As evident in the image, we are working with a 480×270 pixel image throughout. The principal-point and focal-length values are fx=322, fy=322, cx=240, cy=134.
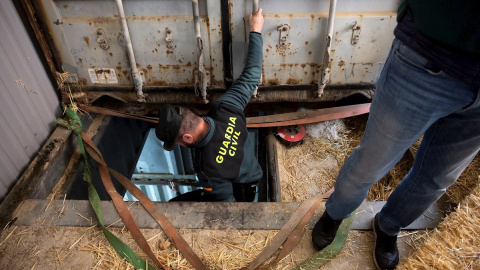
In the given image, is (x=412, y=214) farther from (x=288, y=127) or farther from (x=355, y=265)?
(x=288, y=127)

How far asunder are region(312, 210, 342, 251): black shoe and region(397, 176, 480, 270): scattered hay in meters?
0.49

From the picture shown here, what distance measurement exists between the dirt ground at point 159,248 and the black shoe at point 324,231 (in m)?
0.11

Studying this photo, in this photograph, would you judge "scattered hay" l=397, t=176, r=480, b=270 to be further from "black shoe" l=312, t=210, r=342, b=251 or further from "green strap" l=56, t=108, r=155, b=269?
"green strap" l=56, t=108, r=155, b=269

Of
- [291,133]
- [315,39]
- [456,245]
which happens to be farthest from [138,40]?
[456,245]

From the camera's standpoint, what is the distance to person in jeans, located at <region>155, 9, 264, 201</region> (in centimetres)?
259

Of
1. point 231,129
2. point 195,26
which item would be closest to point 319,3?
point 195,26

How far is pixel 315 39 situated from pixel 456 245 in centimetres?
220

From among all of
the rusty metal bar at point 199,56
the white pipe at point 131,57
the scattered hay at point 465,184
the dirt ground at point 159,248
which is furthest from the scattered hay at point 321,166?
the white pipe at point 131,57

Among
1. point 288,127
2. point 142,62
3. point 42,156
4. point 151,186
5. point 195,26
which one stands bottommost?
point 151,186

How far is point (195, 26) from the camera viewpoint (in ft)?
10.1

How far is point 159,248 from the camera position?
2535 mm

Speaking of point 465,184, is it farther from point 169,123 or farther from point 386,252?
point 169,123

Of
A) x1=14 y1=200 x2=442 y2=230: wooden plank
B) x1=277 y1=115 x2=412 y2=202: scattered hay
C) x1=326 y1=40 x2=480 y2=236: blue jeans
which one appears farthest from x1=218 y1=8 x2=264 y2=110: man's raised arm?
x1=326 y1=40 x2=480 y2=236: blue jeans

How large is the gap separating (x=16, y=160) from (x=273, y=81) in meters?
2.65
